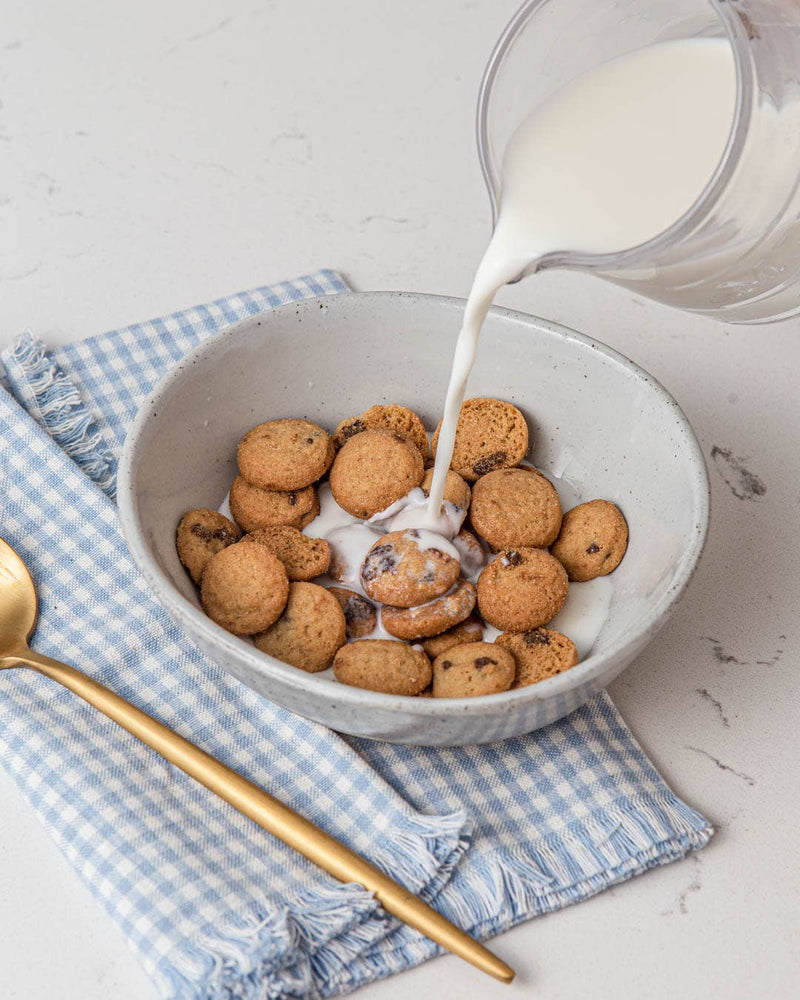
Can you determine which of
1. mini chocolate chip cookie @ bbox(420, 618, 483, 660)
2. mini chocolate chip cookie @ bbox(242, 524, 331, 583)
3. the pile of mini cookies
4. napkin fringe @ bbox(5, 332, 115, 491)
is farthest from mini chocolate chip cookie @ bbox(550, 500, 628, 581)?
napkin fringe @ bbox(5, 332, 115, 491)

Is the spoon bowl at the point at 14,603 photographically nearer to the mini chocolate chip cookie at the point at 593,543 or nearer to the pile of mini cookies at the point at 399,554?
the pile of mini cookies at the point at 399,554

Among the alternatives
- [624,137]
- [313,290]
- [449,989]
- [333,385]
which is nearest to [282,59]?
[313,290]

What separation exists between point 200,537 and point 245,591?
89mm

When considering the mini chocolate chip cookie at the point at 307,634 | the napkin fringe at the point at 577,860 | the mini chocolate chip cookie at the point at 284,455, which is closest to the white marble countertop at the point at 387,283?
the napkin fringe at the point at 577,860

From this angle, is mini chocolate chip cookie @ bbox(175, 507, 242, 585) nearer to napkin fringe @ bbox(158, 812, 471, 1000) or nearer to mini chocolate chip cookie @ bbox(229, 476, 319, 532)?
mini chocolate chip cookie @ bbox(229, 476, 319, 532)

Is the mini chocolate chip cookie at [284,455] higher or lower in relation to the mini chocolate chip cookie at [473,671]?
higher

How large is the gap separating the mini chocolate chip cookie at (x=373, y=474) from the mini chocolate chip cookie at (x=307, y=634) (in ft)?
0.40

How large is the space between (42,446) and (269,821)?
1.50 feet

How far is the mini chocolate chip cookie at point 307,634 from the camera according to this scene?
2.99ft

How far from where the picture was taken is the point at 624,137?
2.94 feet

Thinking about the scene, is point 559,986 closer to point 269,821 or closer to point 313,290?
point 269,821

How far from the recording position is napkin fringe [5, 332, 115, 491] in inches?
44.2

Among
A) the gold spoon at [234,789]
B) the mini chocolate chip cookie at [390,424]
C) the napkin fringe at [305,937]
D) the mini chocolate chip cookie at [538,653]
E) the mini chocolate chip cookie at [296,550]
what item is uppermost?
the mini chocolate chip cookie at [390,424]

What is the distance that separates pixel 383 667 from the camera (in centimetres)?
87
